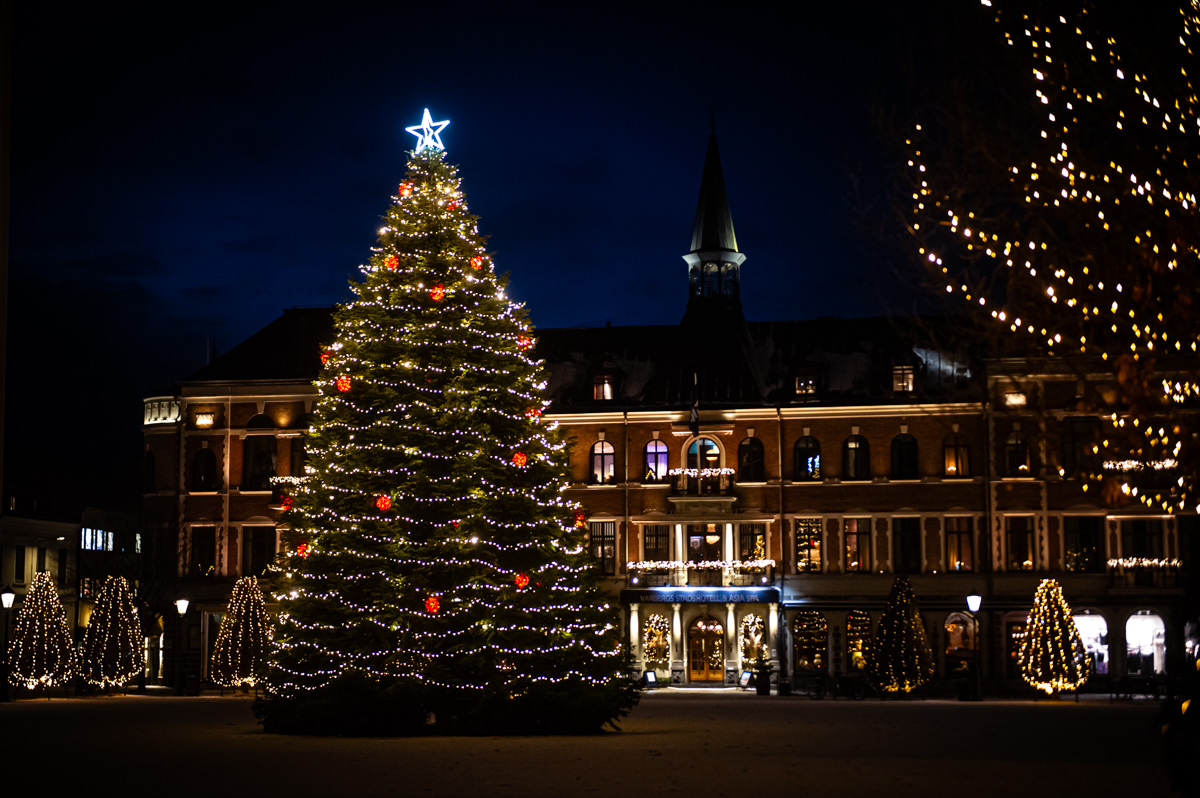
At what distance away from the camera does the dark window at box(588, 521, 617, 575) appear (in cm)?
5428

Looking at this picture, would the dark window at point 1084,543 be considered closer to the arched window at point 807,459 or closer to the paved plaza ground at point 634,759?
the arched window at point 807,459

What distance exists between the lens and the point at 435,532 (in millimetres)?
25297

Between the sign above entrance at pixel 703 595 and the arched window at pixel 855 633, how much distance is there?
9.13 feet

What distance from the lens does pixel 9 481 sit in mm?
64375

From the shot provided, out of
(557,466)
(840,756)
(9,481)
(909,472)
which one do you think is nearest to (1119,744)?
(840,756)

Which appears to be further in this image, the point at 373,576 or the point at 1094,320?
the point at 373,576

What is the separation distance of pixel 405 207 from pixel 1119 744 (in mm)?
15287

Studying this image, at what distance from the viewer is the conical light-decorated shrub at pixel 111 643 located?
4494cm

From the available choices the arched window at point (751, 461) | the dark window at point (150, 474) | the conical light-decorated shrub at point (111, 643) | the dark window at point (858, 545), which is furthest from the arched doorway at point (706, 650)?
the dark window at point (150, 474)

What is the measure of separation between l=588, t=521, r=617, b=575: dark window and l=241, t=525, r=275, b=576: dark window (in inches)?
489

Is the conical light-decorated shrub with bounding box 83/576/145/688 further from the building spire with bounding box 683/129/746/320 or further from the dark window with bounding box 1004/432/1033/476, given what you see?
the dark window with bounding box 1004/432/1033/476

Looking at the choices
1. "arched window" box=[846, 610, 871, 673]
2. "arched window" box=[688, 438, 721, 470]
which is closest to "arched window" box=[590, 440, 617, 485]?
"arched window" box=[688, 438, 721, 470]

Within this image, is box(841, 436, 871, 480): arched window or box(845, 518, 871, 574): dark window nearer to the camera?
box(845, 518, 871, 574): dark window

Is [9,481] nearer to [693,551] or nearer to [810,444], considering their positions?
[693,551]
